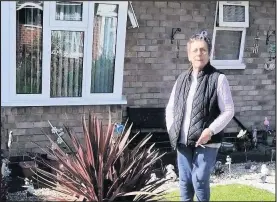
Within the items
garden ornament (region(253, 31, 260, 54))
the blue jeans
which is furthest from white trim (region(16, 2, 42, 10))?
garden ornament (region(253, 31, 260, 54))

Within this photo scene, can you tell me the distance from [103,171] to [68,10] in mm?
3119

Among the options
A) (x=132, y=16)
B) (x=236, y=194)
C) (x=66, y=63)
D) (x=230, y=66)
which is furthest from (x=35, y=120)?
(x=230, y=66)

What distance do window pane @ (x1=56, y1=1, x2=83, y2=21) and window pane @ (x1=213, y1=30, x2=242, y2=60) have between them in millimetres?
2432

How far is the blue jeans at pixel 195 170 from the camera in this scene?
4.06 m

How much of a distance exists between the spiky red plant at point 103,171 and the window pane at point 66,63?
2.72 m

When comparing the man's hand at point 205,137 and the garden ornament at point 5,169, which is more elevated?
the man's hand at point 205,137

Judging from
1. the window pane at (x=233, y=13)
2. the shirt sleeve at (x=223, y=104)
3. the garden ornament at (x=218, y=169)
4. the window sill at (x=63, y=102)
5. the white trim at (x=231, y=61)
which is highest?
the window pane at (x=233, y=13)

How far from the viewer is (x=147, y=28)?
729 centimetres

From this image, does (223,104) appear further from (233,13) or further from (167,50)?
(233,13)

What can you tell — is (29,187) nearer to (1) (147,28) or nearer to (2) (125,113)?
(2) (125,113)

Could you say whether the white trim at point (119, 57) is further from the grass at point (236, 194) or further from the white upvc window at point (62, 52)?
the grass at point (236, 194)

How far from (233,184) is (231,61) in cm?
269

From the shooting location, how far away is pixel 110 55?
6887mm

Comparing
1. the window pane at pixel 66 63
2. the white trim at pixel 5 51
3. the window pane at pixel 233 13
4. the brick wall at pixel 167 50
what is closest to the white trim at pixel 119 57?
the window pane at pixel 66 63
